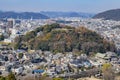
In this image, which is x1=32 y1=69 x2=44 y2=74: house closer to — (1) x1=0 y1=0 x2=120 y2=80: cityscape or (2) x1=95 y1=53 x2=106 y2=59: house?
(1) x1=0 y1=0 x2=120 y2=80: cityscape

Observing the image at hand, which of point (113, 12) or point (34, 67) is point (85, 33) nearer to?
point (34, 67)

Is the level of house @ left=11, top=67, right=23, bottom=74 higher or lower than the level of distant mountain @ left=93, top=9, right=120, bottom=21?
higher

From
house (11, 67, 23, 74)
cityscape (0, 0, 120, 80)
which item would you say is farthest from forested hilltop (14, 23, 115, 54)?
house (11, 67, 23, 74)

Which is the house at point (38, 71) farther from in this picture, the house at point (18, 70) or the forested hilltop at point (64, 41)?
the forested hilltop at point (64, 41)

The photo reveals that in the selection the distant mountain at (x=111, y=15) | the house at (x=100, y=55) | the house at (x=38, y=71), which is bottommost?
the distant mountain at (x=111, y=15)

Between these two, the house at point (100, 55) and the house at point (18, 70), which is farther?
the house at point (100, 55)

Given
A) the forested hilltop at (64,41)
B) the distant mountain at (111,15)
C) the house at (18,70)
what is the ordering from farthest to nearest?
the distant mountain at (111,15), the forested hilltop at (64,41), the house at (18,70)

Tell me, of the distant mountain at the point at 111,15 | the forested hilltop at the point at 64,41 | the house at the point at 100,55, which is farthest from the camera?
Result: the distant mountain at the point at 111,15

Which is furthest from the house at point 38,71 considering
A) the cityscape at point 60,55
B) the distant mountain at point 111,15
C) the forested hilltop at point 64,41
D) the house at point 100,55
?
the distant mountain at point 111,15

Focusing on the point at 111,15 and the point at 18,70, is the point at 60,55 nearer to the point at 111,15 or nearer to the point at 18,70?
the point at 18,70
